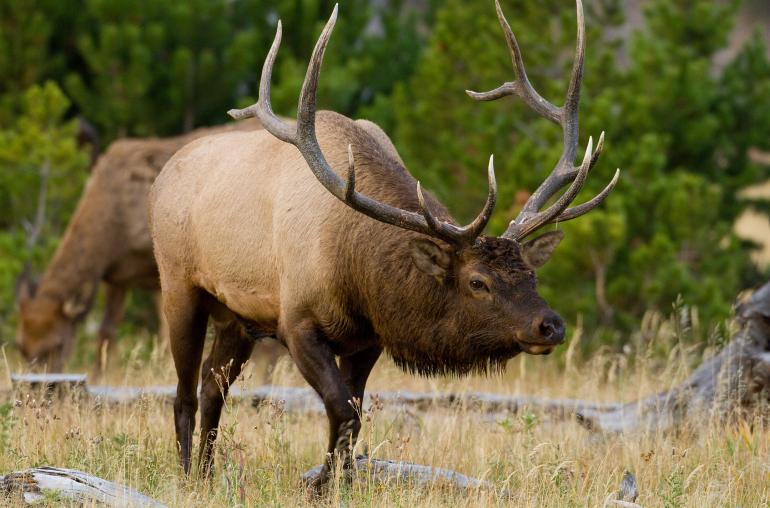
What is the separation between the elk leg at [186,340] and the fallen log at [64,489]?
1.76m

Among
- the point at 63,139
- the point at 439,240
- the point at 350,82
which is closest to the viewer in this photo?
the point at 439,240

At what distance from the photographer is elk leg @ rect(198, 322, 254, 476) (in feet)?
22.7

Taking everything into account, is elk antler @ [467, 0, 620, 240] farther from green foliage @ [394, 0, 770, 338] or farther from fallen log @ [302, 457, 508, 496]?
green foliage @ [394, 0, 770, 338]

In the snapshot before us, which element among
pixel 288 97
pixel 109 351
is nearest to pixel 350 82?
pixel 288 97

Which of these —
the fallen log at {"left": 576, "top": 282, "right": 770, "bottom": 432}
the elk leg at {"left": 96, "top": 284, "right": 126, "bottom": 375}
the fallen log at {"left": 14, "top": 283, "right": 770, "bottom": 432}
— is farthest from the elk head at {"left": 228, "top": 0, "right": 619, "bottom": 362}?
the elk leg at {"left": 96, "top": 284, "right": 126, "bottom": 375}

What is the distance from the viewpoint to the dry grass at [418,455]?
5523 millimetres

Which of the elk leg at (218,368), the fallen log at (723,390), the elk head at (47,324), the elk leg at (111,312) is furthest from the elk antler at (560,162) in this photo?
the elk leg at (111,312)

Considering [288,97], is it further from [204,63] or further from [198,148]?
[198,148]

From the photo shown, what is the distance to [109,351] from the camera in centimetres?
1231

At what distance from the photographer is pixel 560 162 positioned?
627 centimetres

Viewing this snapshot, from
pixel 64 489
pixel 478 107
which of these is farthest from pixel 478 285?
pixel 478 107

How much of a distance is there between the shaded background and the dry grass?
2.17 meters

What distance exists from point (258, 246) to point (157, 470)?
120 centimetres

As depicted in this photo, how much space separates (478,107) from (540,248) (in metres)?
8.22
